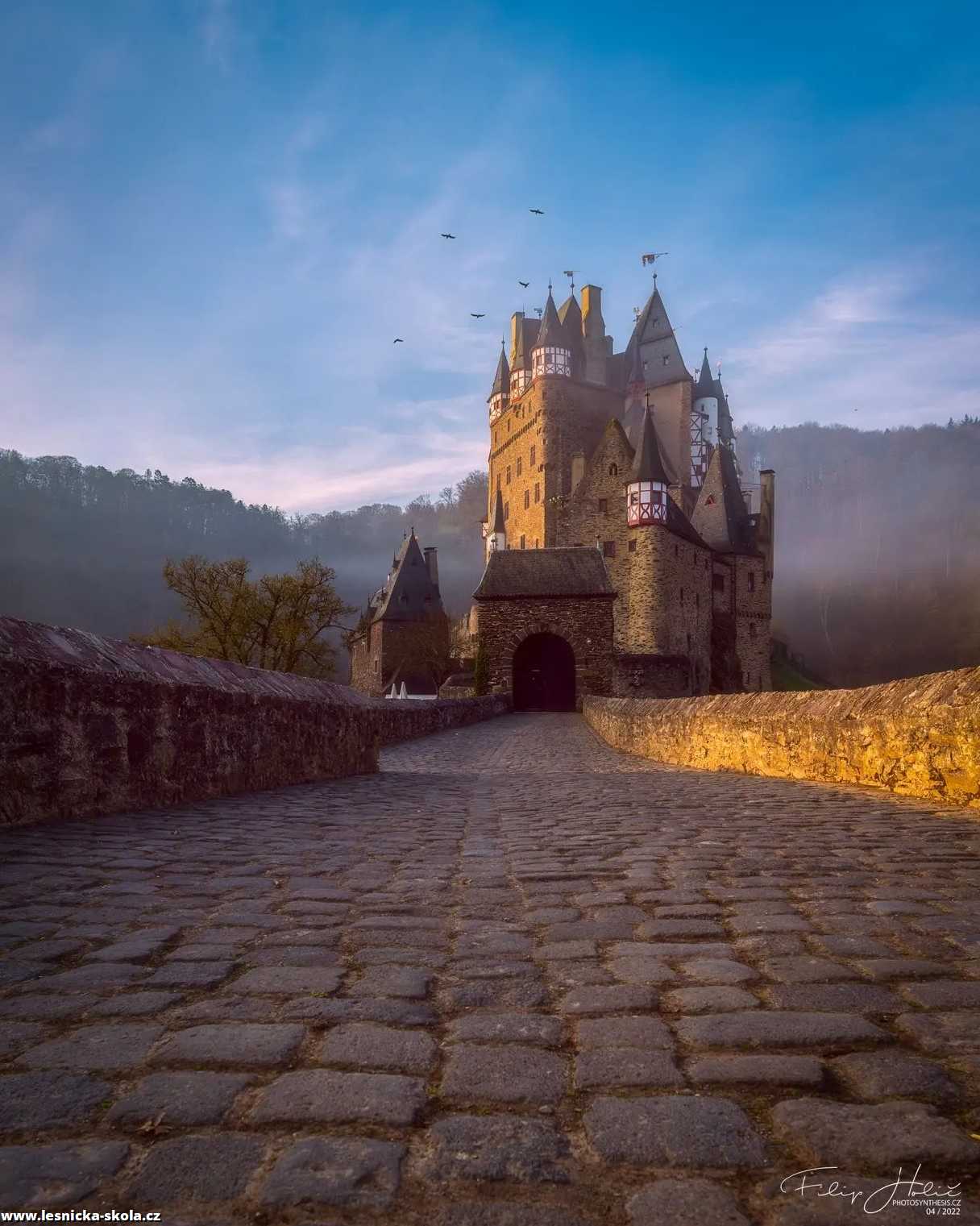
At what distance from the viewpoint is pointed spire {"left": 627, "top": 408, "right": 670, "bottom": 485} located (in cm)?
4931

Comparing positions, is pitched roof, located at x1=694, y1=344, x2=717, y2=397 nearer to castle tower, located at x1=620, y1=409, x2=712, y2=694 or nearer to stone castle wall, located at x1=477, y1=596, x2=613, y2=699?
castle tower, located at x1=620, y1=409, x2=712, y2=694

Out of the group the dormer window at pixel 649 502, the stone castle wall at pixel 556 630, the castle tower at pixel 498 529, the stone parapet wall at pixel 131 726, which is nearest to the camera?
the stone parapet wall at pixel 131 726

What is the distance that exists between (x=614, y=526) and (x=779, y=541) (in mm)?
64215

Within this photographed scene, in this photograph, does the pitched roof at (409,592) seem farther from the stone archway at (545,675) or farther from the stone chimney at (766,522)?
the stone archway at (545,675)

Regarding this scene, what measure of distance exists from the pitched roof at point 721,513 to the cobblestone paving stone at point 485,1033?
55312mm

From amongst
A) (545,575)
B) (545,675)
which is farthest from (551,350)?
(545,575)

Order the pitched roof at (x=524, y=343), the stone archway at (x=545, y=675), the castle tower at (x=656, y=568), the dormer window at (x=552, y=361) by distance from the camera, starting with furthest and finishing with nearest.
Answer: the pitched roof at (x=524, y=343), the dormer window at (x=552, y=361), the castle tower at (x=656, y=568), the stone archway at (x=545, y=675)

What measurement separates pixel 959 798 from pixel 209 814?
4398mm

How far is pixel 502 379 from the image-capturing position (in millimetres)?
73875

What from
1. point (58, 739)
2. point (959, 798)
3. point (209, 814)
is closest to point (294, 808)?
point (209, 814)

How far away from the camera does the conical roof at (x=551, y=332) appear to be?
64500 mm

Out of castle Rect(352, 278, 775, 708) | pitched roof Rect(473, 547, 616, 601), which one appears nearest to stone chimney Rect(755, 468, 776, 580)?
castle Rect(352, 278, 775, 708)
